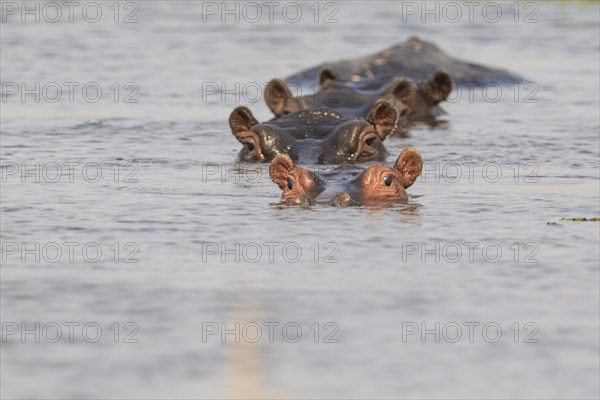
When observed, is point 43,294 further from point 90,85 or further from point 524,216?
point 90,85

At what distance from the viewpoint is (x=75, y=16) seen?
29594mm

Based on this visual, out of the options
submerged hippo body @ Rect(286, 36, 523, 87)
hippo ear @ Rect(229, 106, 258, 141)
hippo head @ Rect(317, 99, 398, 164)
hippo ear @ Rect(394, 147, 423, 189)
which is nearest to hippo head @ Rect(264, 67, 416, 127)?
hippo ear @ Rect(229, 106, 258, 141)

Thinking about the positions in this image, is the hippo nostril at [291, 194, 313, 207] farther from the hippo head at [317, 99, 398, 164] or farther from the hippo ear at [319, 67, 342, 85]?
the hippo ear at [319, 67, 342, 85]

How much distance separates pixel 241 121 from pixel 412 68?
19.2 feet

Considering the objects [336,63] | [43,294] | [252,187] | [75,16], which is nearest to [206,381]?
[43,294]

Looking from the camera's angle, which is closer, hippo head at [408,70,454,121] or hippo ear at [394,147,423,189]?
hippo ear at [394,147,423,189]

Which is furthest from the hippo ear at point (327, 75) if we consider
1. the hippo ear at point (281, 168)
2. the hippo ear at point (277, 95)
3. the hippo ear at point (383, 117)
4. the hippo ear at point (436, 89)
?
the hippo ear at point (281, 168)

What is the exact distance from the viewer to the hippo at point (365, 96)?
15.9 meters

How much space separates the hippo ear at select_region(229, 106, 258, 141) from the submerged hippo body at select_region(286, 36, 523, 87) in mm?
4656

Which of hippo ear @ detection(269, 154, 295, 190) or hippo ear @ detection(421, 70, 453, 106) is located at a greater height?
hippo ear @ detection(421, 70, 453, 106)

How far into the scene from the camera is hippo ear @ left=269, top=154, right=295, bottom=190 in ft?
37.7

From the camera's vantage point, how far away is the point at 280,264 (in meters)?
9.45

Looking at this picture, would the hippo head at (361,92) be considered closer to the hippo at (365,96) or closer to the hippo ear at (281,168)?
the hippo at (365,96)

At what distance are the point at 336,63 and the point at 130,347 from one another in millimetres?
13460
